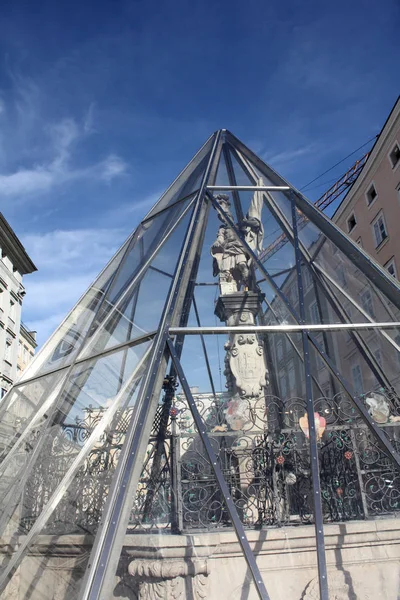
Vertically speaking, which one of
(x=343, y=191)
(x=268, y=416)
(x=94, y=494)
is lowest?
(x=94, y=494)

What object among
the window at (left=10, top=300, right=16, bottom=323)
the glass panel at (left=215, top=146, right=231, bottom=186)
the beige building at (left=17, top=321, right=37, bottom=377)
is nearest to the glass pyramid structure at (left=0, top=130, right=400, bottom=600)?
the glass panel at (left=215, top=146, right=231, bottom=186)

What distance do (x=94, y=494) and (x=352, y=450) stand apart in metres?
2.65

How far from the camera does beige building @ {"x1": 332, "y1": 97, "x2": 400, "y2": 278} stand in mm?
17641

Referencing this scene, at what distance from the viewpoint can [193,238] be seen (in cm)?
609

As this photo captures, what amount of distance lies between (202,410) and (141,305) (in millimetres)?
1796

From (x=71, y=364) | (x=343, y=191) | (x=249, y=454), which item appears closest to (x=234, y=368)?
(x=249, y=454)

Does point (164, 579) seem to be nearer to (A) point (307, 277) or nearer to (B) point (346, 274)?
(A) point (307, 277)

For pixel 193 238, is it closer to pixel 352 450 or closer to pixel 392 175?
pixel 352 450

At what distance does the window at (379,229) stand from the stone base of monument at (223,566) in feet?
54.2

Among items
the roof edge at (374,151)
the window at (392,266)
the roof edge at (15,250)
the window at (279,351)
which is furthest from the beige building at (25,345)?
the window at (279,351)

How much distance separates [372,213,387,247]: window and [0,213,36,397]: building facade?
65.2 feet

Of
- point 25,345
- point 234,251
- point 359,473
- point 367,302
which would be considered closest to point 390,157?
point 234,251

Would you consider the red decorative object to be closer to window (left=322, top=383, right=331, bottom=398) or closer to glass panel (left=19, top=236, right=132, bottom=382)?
window (left=322, top=383, right=331, bottom=398)

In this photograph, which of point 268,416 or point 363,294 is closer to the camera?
point 268,416
